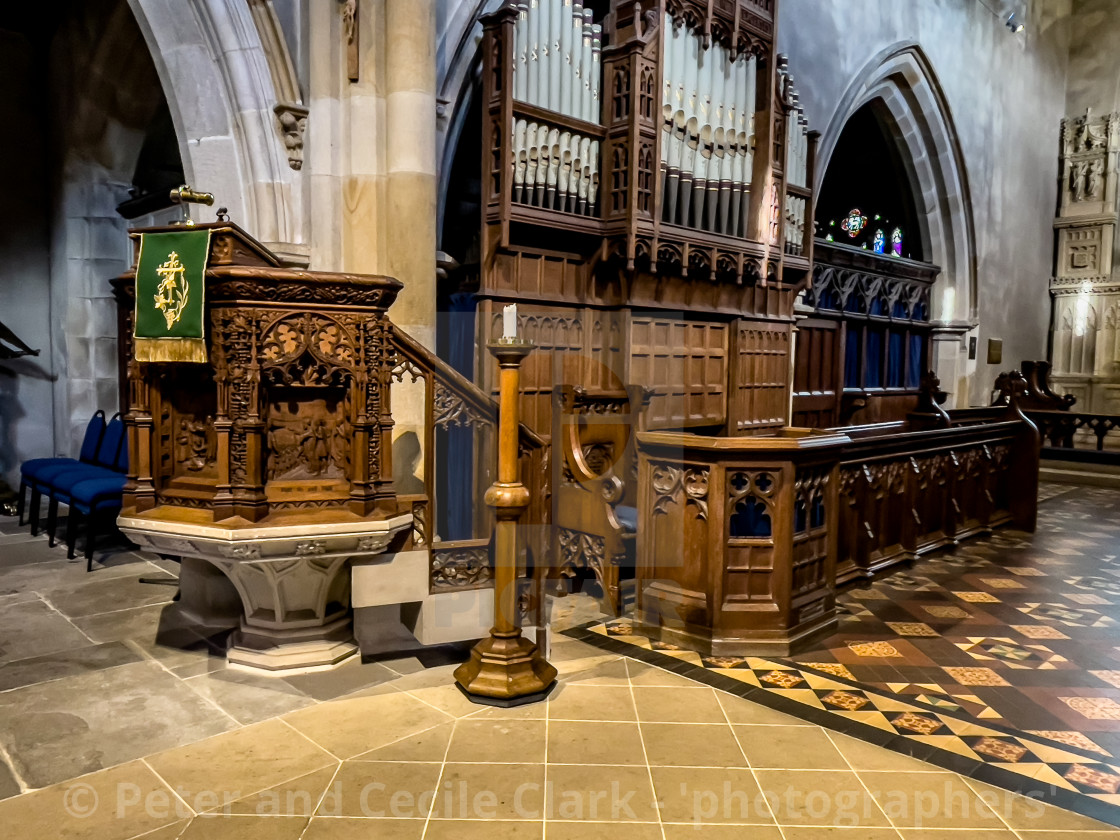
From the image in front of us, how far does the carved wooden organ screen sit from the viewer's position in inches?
198

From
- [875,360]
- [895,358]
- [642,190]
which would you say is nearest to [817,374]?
[875,360]

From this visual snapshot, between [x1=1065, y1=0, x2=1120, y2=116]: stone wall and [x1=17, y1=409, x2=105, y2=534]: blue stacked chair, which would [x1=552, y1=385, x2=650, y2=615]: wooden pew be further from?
[x1=1065, y1=0, x2=1120, y2=116]: stone wall

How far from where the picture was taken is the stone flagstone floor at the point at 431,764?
2.32 meters

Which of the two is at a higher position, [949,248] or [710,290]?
[949,248]

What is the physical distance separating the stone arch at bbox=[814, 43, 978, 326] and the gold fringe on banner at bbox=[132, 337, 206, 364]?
8.04 metres

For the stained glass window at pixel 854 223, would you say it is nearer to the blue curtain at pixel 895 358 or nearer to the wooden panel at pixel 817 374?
the blue curtain at pixel 895 358

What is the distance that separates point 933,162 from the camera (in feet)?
35.2

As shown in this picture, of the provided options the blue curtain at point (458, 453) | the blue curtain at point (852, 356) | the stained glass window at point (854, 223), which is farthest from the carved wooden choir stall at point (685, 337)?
the stained glass window at point (854, 223)

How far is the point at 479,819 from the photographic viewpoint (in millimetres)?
2330

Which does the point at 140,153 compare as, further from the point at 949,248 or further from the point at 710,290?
the point at 949,248

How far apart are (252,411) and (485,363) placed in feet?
7.22

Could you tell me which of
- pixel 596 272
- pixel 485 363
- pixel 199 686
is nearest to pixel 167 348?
pixel 199 686

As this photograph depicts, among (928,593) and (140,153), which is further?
(140,153)

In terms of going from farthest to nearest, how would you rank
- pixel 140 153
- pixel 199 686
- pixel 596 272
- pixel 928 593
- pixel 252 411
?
pixel 140 153
pixel 596 272
pixel 928 593
pixel 199 686
pixel 252 411
